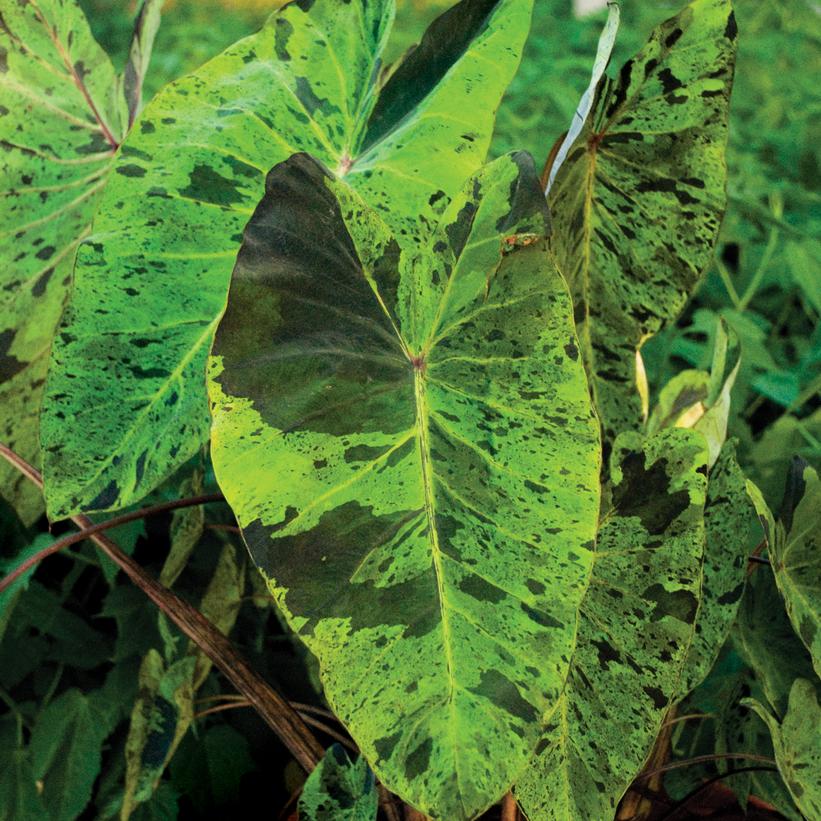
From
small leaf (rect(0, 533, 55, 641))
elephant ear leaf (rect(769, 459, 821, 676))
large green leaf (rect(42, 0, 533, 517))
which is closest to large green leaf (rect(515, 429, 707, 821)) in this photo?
elephant ear leaf (rect(769, 459, 821, 676))

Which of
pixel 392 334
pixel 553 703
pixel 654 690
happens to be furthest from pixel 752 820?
pixel 392 334

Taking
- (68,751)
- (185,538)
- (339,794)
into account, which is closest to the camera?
(339,794)

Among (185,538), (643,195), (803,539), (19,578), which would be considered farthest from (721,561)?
(19,578)

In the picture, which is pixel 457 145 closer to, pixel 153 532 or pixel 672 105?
pixel 672 105

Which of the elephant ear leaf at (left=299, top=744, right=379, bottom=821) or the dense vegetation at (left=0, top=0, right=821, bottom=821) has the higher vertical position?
the dense vegetation at (left=0, top=0, right=821, bottom=821)

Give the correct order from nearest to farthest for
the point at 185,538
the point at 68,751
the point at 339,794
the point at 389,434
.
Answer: the point at 389,434 < the point at 339,794 < the point at 185,538 < the point at 68,751

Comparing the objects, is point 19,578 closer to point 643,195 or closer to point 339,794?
point 339,794

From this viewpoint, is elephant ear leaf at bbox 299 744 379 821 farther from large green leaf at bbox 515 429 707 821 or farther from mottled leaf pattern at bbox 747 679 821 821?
mottled leaf pattern at bbox 747 679 821 821
